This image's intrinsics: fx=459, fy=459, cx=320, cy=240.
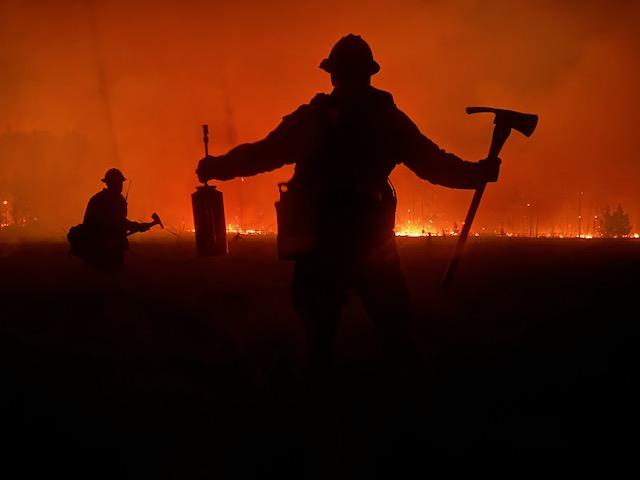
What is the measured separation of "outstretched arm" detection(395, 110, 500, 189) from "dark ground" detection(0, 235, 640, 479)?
1.39 metres

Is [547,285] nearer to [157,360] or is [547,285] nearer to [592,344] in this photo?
[592,344]

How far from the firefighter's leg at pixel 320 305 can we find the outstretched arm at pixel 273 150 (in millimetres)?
755

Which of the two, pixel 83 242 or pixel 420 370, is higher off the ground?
pixel 83 242

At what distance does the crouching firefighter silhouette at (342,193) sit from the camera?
312cm

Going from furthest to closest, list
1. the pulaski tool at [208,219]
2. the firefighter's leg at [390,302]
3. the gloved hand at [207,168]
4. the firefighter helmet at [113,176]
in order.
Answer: the firefighter helmet at [113,176] → the pulaski tool at [208,219] → the gloved hand at [207,168] → the firefighter's leg at [390,302]

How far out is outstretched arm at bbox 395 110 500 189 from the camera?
10.7 feet

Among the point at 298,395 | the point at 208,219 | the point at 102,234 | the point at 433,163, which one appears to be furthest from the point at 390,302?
the point at 102,234

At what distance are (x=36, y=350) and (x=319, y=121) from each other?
4736 millimetres

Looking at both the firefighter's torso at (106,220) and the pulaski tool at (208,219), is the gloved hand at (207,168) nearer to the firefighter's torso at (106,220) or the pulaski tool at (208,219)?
the pulaski tool at (208,219)

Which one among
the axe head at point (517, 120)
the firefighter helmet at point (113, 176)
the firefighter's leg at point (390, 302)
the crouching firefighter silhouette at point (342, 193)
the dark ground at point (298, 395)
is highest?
the firefighter helmet at point (113, 176)

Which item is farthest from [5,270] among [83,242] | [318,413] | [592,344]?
[592,344]

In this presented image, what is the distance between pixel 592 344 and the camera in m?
5.48

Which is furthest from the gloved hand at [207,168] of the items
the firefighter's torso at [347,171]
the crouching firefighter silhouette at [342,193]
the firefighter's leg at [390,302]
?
the firefighter's leg at [390,302]

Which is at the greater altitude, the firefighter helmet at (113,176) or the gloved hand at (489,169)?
the firefighter helmet at (113,176)
